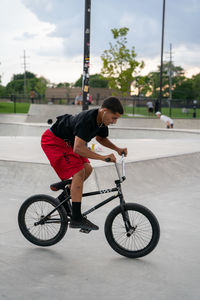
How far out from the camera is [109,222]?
404 centimetres

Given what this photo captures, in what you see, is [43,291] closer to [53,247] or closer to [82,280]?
[82,280]

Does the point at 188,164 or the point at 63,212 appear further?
the point at 188,164

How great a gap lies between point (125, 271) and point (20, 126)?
58.9ft

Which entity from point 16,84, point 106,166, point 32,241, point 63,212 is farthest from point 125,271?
point 16,84

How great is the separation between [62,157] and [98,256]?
1.13 meters

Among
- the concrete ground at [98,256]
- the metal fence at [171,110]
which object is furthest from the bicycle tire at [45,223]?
the metal fence at [171,110]

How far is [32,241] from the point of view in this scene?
4.38 meters

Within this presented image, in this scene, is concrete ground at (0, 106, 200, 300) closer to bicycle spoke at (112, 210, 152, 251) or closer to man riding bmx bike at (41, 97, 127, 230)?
bicycle spoke at (112, 210, 152, 251)

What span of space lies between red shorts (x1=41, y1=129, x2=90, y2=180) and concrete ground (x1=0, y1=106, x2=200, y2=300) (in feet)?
3.00

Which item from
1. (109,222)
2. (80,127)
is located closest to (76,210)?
(109,222)

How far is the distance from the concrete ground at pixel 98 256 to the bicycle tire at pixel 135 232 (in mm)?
111

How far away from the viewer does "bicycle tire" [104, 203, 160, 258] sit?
12.7 feet

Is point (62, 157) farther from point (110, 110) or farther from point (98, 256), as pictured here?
point (98, 256)

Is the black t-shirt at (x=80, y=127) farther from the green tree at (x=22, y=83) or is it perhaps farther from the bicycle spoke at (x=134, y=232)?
the green tree at (x=22, y=83)
